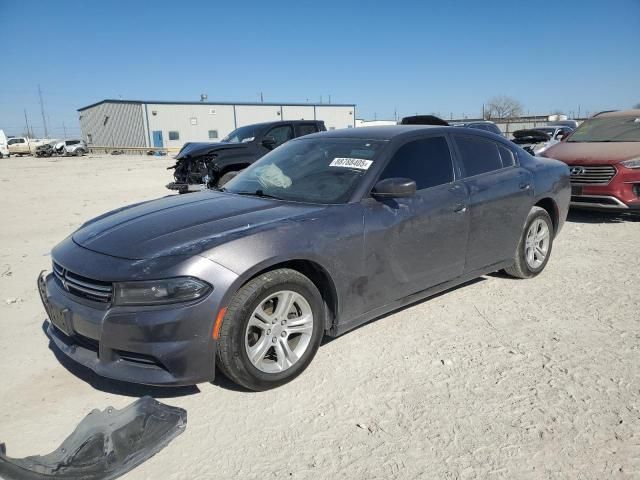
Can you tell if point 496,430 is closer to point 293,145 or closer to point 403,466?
point 403,466

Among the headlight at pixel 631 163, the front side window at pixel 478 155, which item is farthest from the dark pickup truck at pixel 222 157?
the headlight at pixel 631 163

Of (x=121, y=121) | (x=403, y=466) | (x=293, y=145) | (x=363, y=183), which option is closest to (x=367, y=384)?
(x=403, y=466)

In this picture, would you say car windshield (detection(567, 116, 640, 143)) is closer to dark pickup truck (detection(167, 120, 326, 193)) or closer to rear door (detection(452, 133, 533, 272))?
rear door (detection(452, 133, 533, 272))

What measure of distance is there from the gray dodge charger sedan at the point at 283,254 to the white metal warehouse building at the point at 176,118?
4610cm

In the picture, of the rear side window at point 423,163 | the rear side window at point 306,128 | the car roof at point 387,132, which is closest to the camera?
the rear side window at point 423,163

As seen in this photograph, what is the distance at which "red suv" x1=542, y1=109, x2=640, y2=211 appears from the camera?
748 centimetres

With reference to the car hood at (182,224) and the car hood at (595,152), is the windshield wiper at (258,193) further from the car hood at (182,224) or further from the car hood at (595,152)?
the car hood at (595,152)

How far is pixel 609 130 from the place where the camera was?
899 centimetres

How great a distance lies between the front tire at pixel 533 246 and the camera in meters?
4.91

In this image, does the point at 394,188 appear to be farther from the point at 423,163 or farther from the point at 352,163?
the point at 423,163

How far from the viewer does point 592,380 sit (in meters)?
3.11

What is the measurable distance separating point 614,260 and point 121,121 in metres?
52.0

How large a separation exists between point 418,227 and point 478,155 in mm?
1264

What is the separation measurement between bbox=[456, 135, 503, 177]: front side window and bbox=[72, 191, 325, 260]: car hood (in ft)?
5.50
